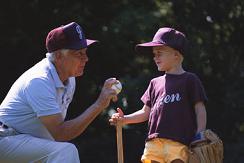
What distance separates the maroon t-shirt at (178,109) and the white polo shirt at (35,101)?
0.71 meters

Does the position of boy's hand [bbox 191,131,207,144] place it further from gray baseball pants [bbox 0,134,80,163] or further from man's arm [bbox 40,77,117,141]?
gray baseball pants [bbox 0,134,80,163]

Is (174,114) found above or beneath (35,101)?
beneath

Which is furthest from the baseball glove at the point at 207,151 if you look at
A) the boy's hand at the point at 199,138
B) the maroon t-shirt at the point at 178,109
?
the maroon t-shirt at the point at 178,109

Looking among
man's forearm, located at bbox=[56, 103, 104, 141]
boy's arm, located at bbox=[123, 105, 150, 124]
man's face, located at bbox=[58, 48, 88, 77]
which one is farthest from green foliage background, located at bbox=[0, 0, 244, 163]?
man's forearm, located at bbox=[56, 103, 104, 141]

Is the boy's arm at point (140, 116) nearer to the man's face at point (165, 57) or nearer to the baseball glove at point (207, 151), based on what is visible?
the man's face at point (165, 57)

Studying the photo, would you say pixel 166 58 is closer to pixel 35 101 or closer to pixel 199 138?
pixel 199 138

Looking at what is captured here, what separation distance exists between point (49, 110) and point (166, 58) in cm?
105

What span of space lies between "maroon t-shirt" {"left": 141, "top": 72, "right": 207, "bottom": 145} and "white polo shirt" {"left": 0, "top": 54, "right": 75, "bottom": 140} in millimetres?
710

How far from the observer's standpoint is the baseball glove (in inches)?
185

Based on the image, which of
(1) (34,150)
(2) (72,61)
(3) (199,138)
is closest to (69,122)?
(1) (34,150)

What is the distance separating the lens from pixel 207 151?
4707mm

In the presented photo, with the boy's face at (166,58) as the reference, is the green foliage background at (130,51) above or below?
below

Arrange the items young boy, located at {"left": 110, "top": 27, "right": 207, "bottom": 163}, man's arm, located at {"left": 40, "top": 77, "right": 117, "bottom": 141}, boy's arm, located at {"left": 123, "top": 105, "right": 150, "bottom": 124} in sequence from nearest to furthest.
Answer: man's arm, located at {"left": 40, "top": 77, "right": 117, "bottom": 141}, young boy, located at {"left": 110, "top": 27, "right": 207, "bottom": 163}, boy's arm, located at {"left": 123, "top": 105, "right": 150, "bottom": 124}

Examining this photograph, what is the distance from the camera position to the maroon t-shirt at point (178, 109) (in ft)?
15.8
